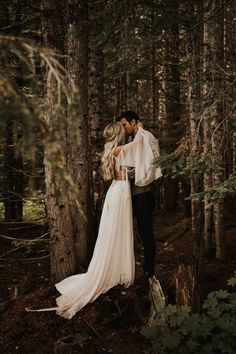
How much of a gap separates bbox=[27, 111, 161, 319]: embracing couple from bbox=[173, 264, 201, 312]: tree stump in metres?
0.96

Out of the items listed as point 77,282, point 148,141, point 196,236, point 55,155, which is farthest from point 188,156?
point 55,155

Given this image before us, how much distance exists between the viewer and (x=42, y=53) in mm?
2291

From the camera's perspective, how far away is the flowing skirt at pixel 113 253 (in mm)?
5645

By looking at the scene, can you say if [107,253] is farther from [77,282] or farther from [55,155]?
[55,155]

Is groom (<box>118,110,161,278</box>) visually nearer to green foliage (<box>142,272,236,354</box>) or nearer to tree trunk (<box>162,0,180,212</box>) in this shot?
green foliage (<box>142,272,236,354</box>)

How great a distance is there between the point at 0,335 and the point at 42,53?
4.19m

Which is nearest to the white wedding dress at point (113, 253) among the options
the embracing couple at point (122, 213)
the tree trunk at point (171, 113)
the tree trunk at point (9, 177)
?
the embracing couple at point (122, 213)

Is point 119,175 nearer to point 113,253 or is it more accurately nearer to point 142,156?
point 142,156

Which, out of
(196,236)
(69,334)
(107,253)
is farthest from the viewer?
(196,236)

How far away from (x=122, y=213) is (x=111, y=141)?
1.14 metres

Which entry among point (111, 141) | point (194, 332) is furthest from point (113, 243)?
point (194, 332)

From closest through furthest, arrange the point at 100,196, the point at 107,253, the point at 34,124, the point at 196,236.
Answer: the point at 34,124
the point at 107,253
the point at 196,236
the point at 100,196

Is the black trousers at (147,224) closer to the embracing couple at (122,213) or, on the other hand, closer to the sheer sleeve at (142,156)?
the embracing couple at (122,213)

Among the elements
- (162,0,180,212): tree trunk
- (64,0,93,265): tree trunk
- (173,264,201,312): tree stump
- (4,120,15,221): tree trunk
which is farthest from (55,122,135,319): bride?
(162,0,180,212): tree trunk
